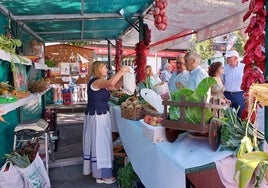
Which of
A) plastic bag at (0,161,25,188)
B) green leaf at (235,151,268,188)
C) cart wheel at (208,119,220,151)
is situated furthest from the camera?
plastic bag at (0,161,25,188)

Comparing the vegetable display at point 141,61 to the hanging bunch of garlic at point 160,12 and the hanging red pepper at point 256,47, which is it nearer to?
the hanging bunch of garlic at point 160,12

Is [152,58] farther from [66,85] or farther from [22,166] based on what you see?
[22,166]

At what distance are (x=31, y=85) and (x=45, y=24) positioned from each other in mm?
2085

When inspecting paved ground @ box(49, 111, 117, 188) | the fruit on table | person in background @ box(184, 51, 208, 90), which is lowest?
paved ground @ box(49, 111, 117, 188)

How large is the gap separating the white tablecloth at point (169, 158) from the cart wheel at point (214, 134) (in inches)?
1.7

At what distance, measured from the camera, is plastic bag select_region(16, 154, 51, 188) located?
294 centimetres

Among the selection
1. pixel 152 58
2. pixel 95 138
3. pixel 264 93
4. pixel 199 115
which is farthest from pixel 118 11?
pixel 152 58

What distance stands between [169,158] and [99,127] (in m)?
1.96

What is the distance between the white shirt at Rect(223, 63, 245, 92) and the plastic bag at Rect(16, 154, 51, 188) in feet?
12.0

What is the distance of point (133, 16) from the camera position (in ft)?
19.1

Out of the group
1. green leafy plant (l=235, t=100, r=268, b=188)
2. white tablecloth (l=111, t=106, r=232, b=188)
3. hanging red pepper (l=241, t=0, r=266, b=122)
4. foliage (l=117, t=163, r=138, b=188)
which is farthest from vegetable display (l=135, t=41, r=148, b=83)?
green leafy plant (l=235, t=100, r=268, b=188)

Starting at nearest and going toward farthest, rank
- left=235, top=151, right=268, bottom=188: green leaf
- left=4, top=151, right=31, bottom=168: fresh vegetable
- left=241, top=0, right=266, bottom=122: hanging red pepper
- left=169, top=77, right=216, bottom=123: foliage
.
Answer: left=235, top=151, right=268, bottom=188: green leaf, left=241, top=0, right=266, bottom=122: hanging red pepper, left=169, top=77, right=216, bottom=123: foliage, left=4, top=151, right=31, bottom=168: fresh vegetable

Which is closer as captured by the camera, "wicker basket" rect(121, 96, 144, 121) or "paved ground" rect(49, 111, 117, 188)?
"wicker basket" rect(121, 96, 144, 121)

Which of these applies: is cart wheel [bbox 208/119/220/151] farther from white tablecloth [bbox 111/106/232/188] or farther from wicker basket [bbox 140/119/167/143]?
wicker basket [bbox 140/119/167/143]
